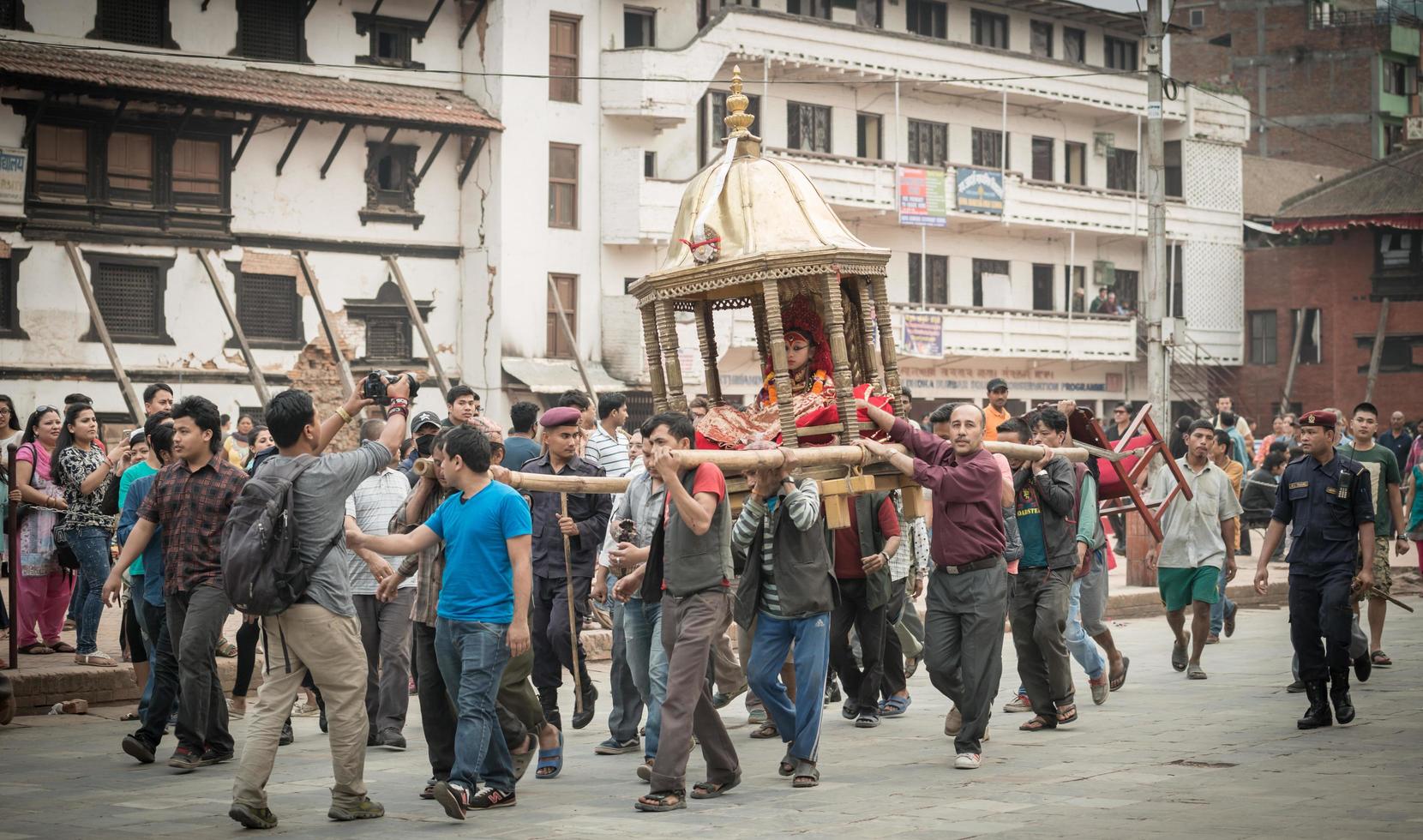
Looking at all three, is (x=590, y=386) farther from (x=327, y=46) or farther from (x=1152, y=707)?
(x=1152, y=707)

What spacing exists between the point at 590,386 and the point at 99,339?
9.47 meters

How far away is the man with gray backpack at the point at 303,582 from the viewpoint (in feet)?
26.0

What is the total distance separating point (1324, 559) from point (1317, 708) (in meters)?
0.98

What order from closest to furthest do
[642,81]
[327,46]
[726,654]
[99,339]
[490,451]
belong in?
[490,451]
[726,654]
[99,339]
[327,46]
[642,81]

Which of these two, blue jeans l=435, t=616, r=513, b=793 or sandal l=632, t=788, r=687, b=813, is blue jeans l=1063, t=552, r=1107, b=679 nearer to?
sandal l=632, t=788, r=687, b=813

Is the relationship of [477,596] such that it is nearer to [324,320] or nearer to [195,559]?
[195,559]

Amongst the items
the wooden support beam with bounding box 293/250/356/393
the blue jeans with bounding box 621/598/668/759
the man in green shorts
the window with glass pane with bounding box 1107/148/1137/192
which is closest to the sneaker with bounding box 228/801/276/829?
the blue jeans with bounding box 621/598/668/759

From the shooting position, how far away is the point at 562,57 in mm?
34594

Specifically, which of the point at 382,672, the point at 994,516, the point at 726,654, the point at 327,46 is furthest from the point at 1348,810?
the point at 327,46

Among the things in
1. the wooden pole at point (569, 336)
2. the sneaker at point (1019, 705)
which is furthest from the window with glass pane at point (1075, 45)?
the sneaker at point (1019, 705)

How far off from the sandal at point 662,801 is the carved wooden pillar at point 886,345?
3899mm

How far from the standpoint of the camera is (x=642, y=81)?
113 ft

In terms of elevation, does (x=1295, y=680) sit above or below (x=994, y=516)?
below

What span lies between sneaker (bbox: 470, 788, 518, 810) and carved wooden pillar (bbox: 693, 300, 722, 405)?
4.62m
